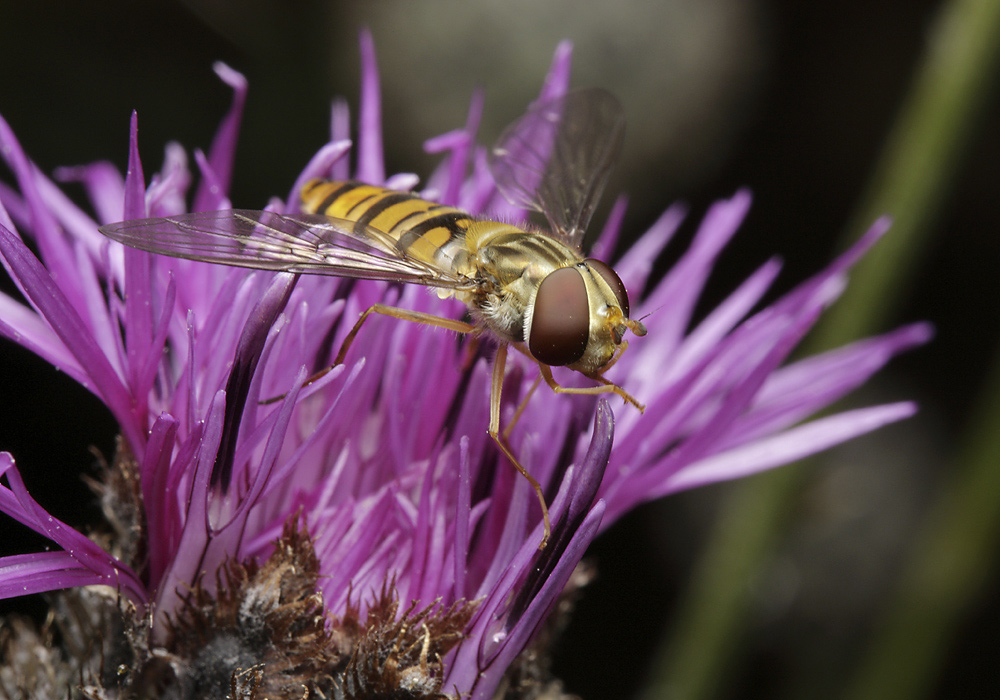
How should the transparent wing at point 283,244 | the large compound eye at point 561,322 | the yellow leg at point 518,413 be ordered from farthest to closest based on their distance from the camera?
the yellow leg at point 518,413, the large compound eye at point 561,322, the transparent wing at point 283,244

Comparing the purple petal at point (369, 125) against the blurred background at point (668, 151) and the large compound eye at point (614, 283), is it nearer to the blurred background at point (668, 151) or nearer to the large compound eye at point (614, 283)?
the large compound eye at point (614, 283)

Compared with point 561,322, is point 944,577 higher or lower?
lower

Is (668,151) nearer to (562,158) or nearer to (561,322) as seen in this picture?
(562,158)

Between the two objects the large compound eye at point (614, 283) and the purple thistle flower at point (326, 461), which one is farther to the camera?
the large compound eye at point (614, 283)

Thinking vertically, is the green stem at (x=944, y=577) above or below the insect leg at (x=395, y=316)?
below

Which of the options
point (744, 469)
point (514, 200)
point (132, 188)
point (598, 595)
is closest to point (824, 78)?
point (598, 595)

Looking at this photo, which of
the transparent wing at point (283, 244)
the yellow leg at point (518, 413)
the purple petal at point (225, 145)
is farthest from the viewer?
the purple petal at point (225, 145)

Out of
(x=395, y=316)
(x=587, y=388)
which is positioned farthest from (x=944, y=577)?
(x=395, y=316)

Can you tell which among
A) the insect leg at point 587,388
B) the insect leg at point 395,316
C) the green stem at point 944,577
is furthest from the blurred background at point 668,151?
the insect leg at point 395,316
